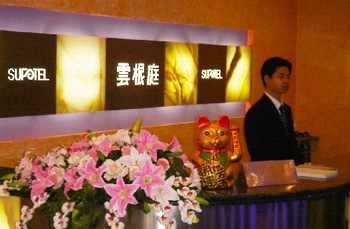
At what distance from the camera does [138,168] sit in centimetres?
204

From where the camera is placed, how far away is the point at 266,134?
3.99 metres

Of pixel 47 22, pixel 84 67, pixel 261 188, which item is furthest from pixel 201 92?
pixel 261 188

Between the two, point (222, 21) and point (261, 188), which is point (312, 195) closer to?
point (261, 188)

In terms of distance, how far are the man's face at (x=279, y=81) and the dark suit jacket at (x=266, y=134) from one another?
0.36ft

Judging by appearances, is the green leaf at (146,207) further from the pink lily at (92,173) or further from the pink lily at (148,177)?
the pink lily at (92,173)

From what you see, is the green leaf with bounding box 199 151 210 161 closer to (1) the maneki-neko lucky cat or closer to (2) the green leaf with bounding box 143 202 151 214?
(1) the maneki-neko lucky cat

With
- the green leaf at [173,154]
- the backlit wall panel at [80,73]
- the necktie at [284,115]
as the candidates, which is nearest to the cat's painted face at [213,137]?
the green leaf at [173,154]

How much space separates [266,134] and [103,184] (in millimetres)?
2117

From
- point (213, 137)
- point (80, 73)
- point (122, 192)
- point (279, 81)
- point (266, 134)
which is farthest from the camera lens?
point (80, 73)

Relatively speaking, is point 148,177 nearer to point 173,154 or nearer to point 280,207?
point 173,154

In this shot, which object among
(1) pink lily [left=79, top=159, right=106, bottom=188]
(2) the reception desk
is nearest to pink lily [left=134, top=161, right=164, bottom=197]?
(1) pink lily [left=79, top=159, right=106, bottom=188]

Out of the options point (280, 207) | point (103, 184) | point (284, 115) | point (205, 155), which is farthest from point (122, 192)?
point (284, 115)

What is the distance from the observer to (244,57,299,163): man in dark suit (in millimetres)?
3963

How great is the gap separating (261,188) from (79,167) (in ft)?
3.87
